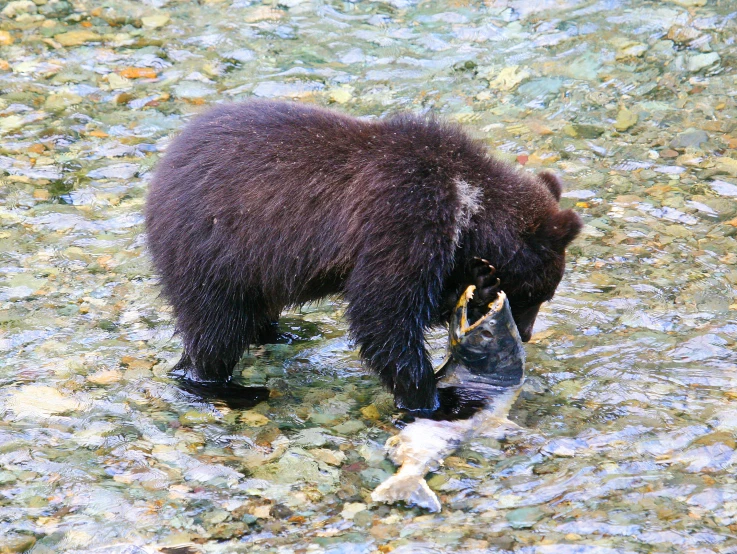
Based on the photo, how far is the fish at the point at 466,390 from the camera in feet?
14.4

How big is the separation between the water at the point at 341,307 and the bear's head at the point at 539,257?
0.60 metres

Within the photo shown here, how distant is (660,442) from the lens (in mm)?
4656

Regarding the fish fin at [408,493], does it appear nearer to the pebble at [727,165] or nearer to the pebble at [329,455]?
the pebble at [329,455]

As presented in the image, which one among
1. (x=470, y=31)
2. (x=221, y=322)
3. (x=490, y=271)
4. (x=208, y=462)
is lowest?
(x=208, y=462)

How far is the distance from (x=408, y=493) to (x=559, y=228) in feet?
5.50

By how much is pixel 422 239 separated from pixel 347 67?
16.6 ft

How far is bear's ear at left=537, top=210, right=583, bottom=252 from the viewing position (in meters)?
4.98

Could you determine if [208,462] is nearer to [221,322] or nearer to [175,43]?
[221,322]

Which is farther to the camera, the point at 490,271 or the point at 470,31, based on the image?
the point at 470,31

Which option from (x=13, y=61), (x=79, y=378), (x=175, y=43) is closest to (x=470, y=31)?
(x=175, y=43)

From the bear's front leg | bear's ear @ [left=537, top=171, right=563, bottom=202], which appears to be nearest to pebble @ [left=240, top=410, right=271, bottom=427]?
the bear's front leg

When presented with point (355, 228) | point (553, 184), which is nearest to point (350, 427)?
point (355, 228)

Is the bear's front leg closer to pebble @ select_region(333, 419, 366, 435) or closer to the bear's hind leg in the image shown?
pebble @ select_region(333, 419, 366, 435)

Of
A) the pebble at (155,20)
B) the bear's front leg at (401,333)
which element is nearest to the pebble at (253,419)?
the bear's front leg at (401,333)
